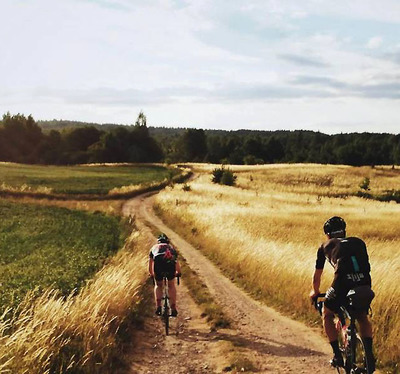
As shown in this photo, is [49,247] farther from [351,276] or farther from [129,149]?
[129,149]

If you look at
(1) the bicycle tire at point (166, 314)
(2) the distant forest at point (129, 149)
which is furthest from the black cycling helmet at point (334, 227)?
(2) the distant forest at point (129, 149)

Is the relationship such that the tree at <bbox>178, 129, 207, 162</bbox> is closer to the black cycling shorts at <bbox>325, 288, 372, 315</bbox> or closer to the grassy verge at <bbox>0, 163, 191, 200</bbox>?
the grassy verge at <bbox>0, 163, 191, 200</bbox>

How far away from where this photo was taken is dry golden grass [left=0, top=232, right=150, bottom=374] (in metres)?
7.01

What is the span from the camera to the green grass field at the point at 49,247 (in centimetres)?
1299

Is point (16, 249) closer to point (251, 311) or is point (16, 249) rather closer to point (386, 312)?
point (251, 311)

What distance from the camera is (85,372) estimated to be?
7.71 m

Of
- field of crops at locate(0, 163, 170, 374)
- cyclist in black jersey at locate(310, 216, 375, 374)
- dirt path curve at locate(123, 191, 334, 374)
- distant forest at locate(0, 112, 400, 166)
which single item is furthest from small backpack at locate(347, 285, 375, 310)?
distant forest at locate(0, 112, 400, 166)

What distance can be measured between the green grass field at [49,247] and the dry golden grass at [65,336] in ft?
3.94

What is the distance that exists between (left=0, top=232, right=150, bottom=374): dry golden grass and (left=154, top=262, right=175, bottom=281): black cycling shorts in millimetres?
1001

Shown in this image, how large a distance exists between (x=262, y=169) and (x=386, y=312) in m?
71.4

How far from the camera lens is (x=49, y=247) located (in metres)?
19.7

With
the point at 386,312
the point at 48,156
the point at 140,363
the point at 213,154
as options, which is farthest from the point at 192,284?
the point at 213,154

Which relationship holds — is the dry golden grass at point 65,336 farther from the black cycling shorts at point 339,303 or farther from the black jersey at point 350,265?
the black jersey at point 350,265

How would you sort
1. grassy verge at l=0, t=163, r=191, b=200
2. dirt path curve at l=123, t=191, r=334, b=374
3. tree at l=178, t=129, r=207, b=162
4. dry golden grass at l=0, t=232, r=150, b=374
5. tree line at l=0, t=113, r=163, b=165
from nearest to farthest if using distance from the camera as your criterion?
dry golden grass at l=0, t=232, r=150, b=374 < dirt path curve at l=123, t=191, r=334, b=374 < grassy verge at l=0, t=163, r=191, b=200 < tree line at l=0, t=113, r=163, b=165 < tree at l=178, t=129, r=207, b=162
